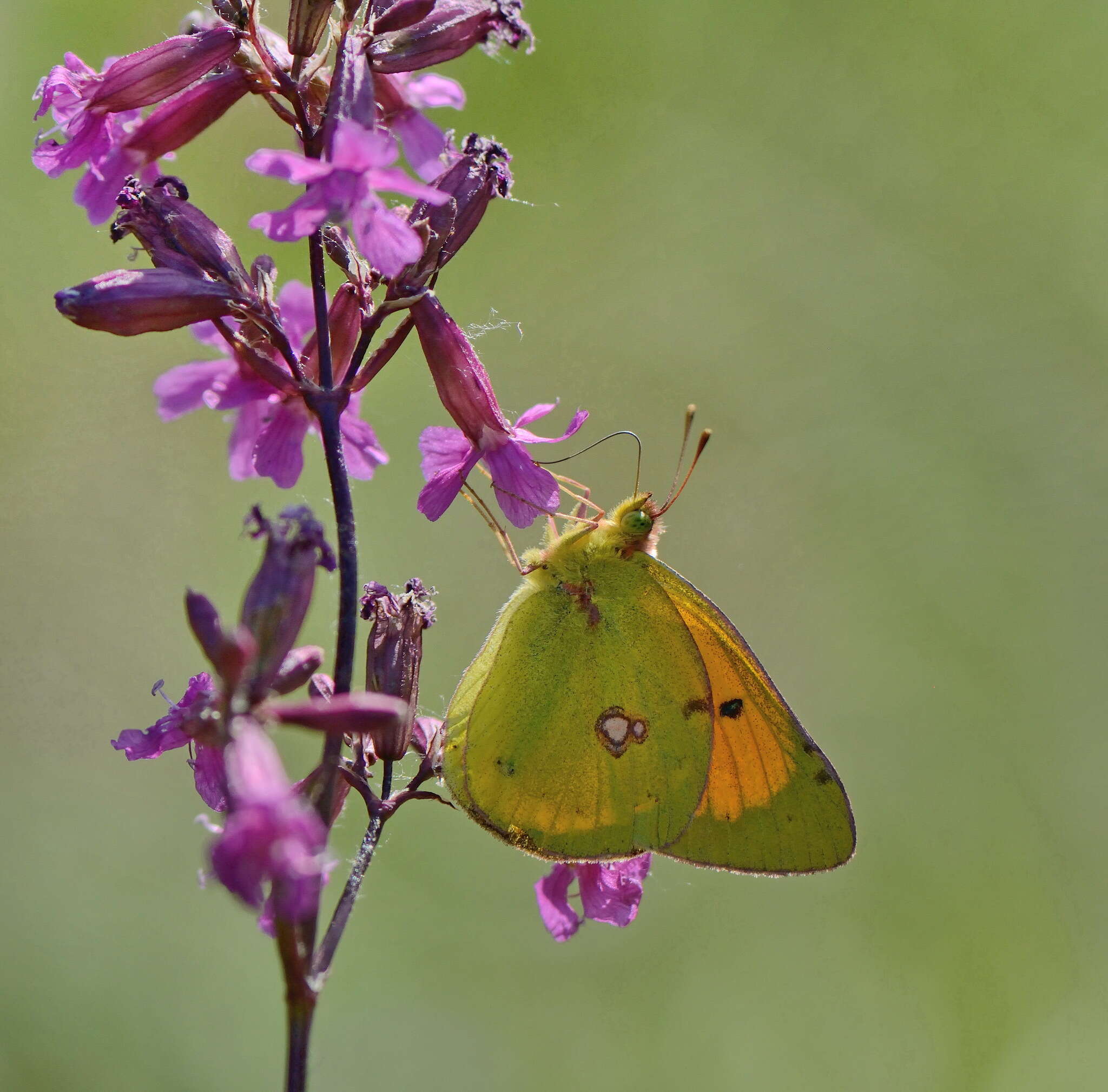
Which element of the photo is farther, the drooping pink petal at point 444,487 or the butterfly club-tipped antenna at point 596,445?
the butterfly club-tipped antenna at point 596,445

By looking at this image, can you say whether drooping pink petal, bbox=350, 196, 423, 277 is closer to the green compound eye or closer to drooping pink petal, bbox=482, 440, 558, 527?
drooping pink petal, bbox=482, 440, 558, 527

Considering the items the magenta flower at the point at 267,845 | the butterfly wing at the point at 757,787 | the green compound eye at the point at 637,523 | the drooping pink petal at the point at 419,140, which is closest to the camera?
the magenta flower at the point at 267,845

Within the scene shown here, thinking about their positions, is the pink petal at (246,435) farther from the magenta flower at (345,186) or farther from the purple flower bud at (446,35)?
the purple flower bud at (446,35)

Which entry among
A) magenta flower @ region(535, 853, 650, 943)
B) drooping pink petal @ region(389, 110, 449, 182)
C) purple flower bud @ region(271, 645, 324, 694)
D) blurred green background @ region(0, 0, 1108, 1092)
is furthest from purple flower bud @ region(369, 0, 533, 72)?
blurred green background @ region(0, 0, 1108, 1092)

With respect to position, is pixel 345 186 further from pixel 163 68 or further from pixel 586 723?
pixel 586 723

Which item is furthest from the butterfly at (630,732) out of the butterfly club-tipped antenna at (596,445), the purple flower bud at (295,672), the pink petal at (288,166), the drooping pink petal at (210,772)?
the pink petal at (288,166)

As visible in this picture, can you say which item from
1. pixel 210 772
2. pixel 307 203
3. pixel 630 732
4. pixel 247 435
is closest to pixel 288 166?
pixel 307 203

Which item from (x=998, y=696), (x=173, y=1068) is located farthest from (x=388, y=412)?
(x=998, y=696)
